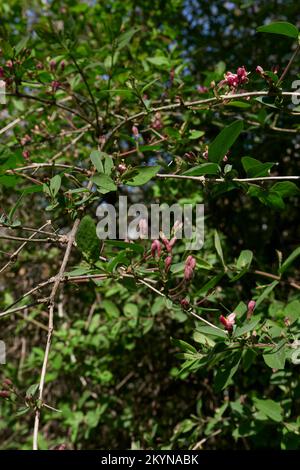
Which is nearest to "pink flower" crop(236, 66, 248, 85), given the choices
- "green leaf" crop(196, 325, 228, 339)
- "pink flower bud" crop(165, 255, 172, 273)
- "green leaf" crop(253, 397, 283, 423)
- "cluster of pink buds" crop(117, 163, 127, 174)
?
"cluster of pink buds" crop(117, 163, 127, 174)

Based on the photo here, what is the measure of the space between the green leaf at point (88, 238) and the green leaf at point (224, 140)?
298mm

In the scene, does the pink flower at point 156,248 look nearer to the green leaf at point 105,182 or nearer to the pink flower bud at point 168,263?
the pink flower bud at point 168,263

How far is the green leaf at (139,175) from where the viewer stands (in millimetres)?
1071

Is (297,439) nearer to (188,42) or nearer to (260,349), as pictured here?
(260,349)

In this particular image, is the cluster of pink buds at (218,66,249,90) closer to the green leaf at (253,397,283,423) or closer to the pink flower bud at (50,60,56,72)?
the pink flower bud at (50,60,56,72)

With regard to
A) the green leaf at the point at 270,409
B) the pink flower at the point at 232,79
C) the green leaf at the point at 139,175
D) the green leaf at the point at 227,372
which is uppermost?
the pink flower at the point at 232,79

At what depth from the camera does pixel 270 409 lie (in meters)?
1.46

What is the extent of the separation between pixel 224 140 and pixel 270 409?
88 cm

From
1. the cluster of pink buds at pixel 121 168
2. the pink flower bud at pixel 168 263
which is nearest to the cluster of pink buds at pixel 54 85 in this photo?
the cluster of pink buds at pixel 121 168

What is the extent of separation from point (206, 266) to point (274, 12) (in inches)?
67.2

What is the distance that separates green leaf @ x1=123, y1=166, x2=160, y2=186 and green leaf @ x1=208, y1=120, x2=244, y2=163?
5.1 inches
